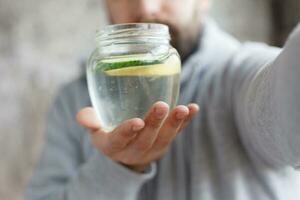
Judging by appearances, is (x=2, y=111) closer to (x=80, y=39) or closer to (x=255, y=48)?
(x=80, y=39)

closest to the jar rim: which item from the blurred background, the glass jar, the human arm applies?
the glass jar

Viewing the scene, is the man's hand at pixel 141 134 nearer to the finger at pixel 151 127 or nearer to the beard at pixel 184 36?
the finger at pixel 151 127

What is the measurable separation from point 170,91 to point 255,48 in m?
0.18

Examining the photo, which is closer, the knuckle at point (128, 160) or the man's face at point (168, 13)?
the knuckle at point (128, 160)

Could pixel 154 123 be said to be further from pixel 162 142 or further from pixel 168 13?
pixel 168 13

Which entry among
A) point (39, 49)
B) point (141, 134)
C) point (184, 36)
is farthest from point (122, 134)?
point (39, 49)

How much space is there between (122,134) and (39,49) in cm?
50

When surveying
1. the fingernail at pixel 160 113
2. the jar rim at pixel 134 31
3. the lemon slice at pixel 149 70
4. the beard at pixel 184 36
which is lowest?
the beard at pixel 184 36

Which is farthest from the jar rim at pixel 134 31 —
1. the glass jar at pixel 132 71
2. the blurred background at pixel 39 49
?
the blurred background at pixel 39 49

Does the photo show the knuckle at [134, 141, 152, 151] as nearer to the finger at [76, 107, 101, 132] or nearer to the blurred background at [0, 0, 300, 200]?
the finger at [76, 107, 101, 132]

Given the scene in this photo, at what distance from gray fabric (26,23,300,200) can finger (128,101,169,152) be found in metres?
0.07

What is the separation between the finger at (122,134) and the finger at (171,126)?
0.03 meters

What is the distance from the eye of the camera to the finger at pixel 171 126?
367mm

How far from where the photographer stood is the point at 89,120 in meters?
0.44
